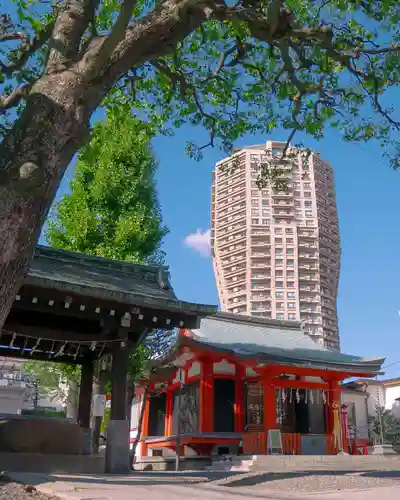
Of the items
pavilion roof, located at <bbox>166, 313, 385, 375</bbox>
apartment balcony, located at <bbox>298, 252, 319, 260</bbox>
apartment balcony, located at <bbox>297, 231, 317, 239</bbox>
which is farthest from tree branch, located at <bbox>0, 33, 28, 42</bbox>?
apartment balcony, located at <bbox>297, 231, 317, 239</bbox>

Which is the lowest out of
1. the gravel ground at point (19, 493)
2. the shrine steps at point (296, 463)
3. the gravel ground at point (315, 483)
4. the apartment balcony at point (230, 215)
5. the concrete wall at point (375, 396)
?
the shrine steps at point (296, 463)

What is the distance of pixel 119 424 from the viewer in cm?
991

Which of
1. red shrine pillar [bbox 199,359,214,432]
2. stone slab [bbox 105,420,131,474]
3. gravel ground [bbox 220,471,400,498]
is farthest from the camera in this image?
red shrine pillar [bbox 199,359,214,432]

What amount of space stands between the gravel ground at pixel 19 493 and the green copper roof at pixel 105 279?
3.74 metres

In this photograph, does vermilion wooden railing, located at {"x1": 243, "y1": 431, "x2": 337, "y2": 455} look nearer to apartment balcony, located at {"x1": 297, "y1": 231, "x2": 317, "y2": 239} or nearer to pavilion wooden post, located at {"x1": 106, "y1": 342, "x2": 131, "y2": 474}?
pavilion wooden post, located at {"x1": 106, "y1": 342, "x2": 131, "y2": 474}

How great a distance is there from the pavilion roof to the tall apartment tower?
179 feet

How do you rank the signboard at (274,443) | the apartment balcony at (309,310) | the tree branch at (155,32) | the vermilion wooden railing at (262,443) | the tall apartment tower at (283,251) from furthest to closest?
the tall apartment tower at (283,251) < the apartment balcony at (309,310) < the vermilion wooden railing at (262,443) < the signboard at (274,443) < the tree branch at (155,32)

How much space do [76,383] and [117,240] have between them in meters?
5.14

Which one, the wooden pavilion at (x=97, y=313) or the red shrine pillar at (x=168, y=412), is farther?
the red shrine pillar at (x=168, y=412)

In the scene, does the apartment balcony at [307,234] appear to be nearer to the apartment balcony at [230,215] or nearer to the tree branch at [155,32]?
the apartment balcony at [230,215]

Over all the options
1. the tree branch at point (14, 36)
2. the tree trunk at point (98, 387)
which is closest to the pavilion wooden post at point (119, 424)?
the tree trunk at point (98, 387)

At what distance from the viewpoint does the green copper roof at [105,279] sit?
935 centimetres

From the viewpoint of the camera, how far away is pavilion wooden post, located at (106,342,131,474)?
9711 millimetres

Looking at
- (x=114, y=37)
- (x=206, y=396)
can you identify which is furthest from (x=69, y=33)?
(x=206, y=396)
